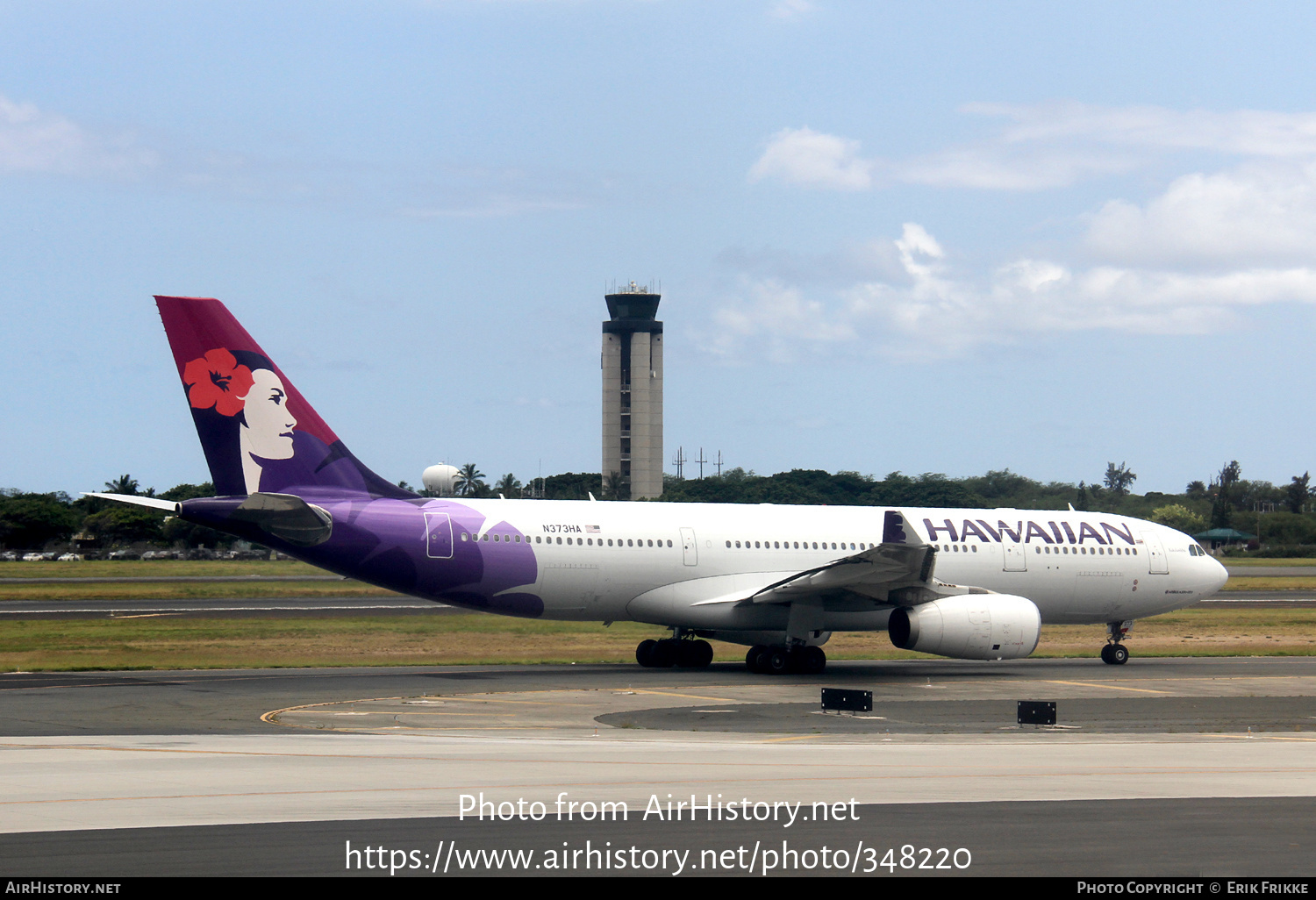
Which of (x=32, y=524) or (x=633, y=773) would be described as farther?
(x=32, y=524)

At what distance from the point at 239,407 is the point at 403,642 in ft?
36.3

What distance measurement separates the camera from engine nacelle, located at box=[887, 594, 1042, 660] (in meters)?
27.0

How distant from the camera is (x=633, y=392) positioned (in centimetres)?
14675

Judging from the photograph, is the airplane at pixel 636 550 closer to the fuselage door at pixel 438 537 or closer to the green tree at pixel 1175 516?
the fuselage door at pixel 438 537

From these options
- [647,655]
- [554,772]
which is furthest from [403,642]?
[554,772]

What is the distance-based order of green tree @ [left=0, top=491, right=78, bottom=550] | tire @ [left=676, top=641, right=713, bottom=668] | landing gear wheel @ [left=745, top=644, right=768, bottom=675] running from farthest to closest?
1. green tree @ [left=0, top=491, right=78, bottom=550]
2. tire @ [left=676, top=641, right=713, bottom=668]
3. landing gear wheel @ [left=745, top=644, right=768, bottom=675]

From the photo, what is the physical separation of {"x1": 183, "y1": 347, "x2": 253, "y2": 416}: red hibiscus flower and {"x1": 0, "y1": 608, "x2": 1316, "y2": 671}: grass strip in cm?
601

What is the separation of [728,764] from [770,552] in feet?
50.2

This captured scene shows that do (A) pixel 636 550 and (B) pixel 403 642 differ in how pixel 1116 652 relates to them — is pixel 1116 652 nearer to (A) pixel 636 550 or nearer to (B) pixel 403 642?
(A) pixel 636 550

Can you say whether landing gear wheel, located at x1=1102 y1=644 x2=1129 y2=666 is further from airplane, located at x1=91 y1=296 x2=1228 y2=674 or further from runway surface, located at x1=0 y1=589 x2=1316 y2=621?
runway surface, located at x1=0 y1=589 x2=1316 y2=621

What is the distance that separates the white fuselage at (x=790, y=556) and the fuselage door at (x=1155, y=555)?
0.03 m

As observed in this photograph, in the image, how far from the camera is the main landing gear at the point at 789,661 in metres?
28.2

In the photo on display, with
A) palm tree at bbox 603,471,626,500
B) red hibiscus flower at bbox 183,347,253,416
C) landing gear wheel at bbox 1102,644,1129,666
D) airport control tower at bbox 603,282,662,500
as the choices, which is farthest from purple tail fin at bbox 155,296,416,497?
airport control tower at bbox 603,282,662,500
